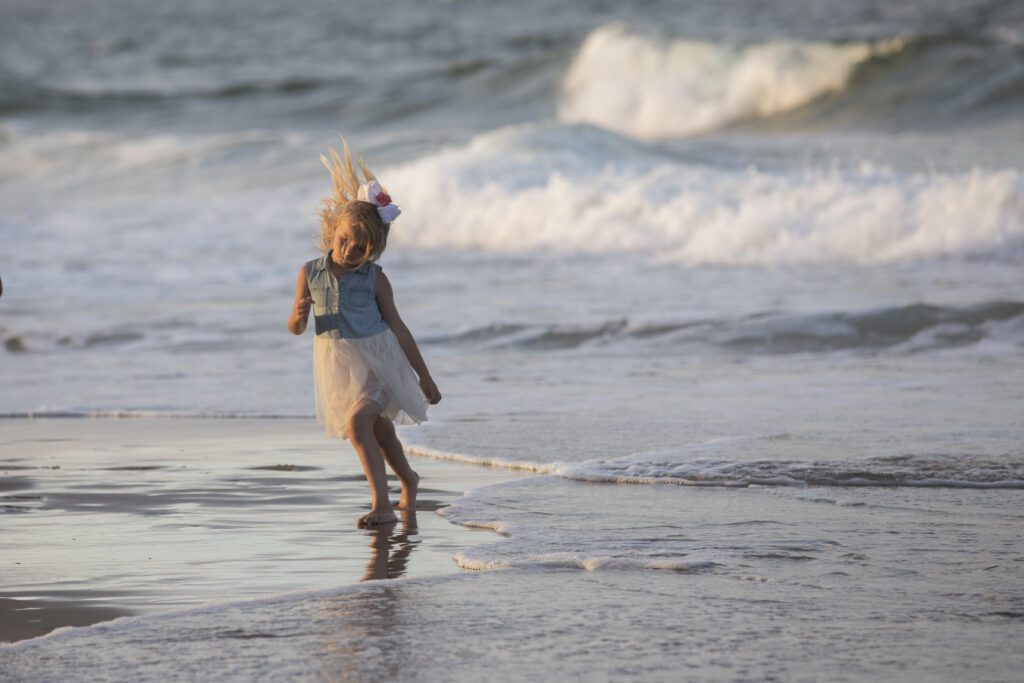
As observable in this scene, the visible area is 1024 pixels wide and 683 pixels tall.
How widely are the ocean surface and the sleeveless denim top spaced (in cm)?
68

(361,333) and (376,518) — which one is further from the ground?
(361,333)

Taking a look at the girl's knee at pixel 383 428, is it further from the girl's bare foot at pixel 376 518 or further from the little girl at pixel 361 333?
the girl's bare foot at pixel 376 518

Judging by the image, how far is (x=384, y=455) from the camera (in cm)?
586

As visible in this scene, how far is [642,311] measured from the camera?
11.9 metres

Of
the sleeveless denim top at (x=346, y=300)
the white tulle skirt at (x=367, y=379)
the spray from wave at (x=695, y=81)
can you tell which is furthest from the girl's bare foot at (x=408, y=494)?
the spray from wave at (x=695, y=81)

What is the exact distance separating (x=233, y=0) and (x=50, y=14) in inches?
343

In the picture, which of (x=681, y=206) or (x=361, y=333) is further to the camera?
(x=681, y=206)

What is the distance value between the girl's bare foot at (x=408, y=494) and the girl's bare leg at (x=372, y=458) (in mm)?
112

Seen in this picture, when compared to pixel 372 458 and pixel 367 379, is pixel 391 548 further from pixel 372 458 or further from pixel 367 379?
pixel 367 379

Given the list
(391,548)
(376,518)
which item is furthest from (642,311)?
(391,548)

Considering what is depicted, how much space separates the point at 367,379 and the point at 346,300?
0.27 m

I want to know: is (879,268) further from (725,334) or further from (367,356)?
(367,356)

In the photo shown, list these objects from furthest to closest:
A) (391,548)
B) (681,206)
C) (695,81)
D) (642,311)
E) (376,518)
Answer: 1. (695,81)
2. (681,206)
3. (642,311)
4. (376,518)
5. (391,548)

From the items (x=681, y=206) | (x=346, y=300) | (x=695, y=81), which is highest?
(x=695, y=81)
